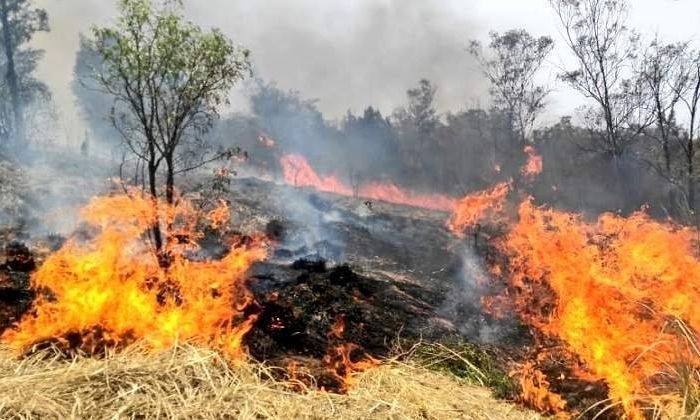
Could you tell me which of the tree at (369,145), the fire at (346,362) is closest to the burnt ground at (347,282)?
the fire at (346,362)

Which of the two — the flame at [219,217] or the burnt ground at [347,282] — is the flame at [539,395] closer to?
the burnt ground at [347,282]

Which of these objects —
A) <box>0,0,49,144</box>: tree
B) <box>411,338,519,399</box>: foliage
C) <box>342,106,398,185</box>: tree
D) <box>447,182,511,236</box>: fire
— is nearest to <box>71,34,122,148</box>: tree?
<box>0,0,49,144</box>: tree

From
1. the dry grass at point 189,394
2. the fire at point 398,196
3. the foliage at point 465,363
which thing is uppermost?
the fire at point 398,196

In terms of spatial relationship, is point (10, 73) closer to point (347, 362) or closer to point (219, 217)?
point (219, 217)

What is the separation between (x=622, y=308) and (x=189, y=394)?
24.4 ft

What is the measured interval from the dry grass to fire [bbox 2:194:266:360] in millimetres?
423

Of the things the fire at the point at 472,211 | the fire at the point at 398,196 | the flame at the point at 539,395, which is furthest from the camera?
the fire at the point at 398,196

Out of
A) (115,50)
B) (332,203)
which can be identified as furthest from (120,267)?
(332,203)

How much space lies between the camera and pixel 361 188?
46719mm

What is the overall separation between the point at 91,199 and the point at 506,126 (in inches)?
1173

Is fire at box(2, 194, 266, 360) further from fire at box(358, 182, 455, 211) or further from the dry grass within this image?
fire at box(358, 182, 455, 211)

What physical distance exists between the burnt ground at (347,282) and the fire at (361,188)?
16.5 meters

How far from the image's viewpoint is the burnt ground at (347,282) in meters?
8.10

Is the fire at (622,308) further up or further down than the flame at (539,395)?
further up
